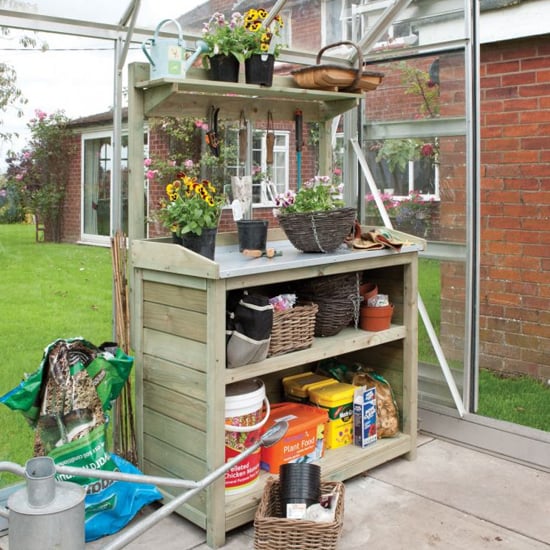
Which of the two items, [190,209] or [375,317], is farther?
[375,317]

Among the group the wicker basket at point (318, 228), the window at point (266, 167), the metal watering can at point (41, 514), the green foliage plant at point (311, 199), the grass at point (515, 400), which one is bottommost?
the grass at point (515, 400)

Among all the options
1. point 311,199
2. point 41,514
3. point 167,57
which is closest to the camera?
point 41,514

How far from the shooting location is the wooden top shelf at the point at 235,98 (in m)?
2.75

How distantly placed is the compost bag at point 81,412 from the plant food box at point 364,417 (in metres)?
1.04

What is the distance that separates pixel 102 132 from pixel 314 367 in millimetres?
1497

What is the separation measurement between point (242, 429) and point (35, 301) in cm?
110

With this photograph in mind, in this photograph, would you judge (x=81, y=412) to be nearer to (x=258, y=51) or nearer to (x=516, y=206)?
(x=258, y=51)

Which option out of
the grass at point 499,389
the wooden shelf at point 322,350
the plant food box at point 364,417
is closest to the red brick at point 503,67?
the grass at point 499,389

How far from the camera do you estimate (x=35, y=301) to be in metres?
3.12

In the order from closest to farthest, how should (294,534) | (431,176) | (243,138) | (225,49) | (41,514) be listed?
(41,514) < (294,534) < (225,49) < (243,138) < (431,176)

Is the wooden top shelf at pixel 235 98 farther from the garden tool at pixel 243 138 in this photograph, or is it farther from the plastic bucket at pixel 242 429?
the plastic bucket at pixel 242 429

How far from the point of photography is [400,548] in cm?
256

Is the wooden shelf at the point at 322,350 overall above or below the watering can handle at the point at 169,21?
below

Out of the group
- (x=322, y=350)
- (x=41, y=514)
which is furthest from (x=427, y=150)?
(x=41, y=514)
